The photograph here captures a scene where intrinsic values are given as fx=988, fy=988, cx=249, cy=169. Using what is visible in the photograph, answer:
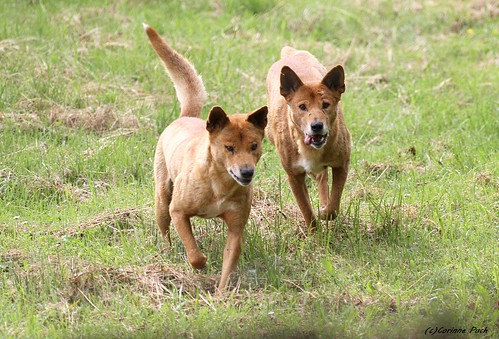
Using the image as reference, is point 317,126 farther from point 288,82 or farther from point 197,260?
point 197,260

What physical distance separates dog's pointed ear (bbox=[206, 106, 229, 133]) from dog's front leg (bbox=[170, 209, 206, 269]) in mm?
732

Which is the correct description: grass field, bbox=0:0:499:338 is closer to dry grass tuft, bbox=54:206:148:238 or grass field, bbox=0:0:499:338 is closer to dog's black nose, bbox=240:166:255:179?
dry grass tuft, bbox=54:206:148:238

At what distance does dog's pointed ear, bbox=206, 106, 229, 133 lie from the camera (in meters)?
6.89

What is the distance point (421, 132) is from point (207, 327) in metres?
5.28

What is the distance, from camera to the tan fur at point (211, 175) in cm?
695

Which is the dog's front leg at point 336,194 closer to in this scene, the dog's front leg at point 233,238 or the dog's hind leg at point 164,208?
the dog's front leg at point 233,238

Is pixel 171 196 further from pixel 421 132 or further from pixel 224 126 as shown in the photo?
pixel 421 132

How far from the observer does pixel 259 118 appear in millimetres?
7059

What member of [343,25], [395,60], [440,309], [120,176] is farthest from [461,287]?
[343,25]

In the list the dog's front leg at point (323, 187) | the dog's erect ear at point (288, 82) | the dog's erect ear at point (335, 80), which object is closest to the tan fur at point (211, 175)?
the dog's erect ear at point (288, 82)

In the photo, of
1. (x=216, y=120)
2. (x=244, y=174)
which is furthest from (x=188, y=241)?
(x=216, y=120)

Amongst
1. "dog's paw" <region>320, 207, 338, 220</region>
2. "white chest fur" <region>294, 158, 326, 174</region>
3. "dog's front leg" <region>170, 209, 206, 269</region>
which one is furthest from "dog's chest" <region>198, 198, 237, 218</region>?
"dog's paw" <region>320, 207, 338, 220</region>

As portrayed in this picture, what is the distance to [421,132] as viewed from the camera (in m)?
11.0

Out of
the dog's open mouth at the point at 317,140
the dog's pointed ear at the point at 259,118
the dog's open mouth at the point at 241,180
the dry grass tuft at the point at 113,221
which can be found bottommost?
the dry grass tuft at the point at 113,221
